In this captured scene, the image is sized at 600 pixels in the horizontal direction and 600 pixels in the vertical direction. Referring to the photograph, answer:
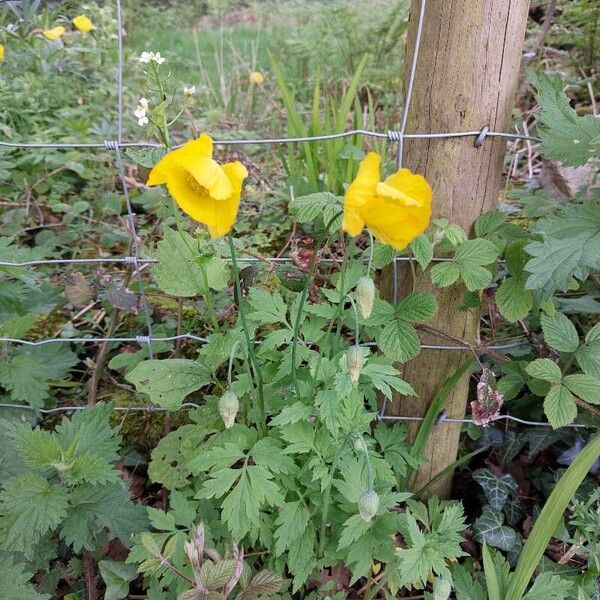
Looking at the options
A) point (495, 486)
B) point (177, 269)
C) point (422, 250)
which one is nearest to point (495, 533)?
point (495, 486)

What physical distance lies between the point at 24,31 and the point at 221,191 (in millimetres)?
2551

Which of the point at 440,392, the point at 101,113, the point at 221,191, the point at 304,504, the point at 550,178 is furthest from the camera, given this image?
the point at 101,113

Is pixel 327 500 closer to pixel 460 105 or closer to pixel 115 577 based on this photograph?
pixel 115 577

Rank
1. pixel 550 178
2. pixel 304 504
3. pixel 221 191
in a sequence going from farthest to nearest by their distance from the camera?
pixel 550 178 < pixel 304 504 < pixel 221 191

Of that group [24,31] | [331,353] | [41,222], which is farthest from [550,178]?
[24,31]

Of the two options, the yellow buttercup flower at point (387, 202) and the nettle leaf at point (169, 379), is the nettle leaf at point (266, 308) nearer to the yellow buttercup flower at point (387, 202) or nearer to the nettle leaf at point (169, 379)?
the nettle leaf at point (169, 379)

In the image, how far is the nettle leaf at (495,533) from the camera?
62.7 inches

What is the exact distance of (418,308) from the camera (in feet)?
4.42

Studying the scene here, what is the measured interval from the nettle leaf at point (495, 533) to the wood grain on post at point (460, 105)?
0.49 meters

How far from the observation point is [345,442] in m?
1.19

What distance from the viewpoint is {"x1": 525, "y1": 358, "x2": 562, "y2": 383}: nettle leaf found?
4.49 feet

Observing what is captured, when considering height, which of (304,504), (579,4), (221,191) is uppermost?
(579,4)

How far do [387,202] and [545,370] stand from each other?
28.1 inches

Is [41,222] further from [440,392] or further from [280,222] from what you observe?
[440,392]
